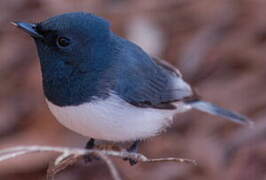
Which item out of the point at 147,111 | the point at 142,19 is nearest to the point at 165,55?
the point at 142,19

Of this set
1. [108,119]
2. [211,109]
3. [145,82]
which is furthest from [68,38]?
[211,109]

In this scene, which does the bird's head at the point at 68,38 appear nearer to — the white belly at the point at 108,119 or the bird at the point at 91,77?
the bird at the point at 91,77

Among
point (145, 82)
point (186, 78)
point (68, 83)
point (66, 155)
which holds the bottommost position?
point (66, 155)

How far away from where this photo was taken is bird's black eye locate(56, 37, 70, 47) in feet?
8.70

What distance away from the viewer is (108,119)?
274cm

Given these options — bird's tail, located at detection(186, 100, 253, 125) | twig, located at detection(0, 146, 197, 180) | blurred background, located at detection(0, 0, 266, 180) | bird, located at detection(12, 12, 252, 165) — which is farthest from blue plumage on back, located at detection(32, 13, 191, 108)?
blurred background, located at detection(0, 0, 266, 180)

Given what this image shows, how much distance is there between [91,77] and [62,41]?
23cm

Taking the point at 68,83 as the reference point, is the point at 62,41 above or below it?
above

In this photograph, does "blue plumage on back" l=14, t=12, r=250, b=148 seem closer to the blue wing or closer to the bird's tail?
the blue wing

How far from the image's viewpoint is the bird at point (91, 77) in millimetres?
2646

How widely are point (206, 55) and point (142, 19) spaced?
670mm

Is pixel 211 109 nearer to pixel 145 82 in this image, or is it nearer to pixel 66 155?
pixel 145 82

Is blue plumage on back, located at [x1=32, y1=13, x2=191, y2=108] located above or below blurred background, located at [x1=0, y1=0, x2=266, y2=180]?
below

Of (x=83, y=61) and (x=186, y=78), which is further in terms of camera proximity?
(x=186, y=78)
